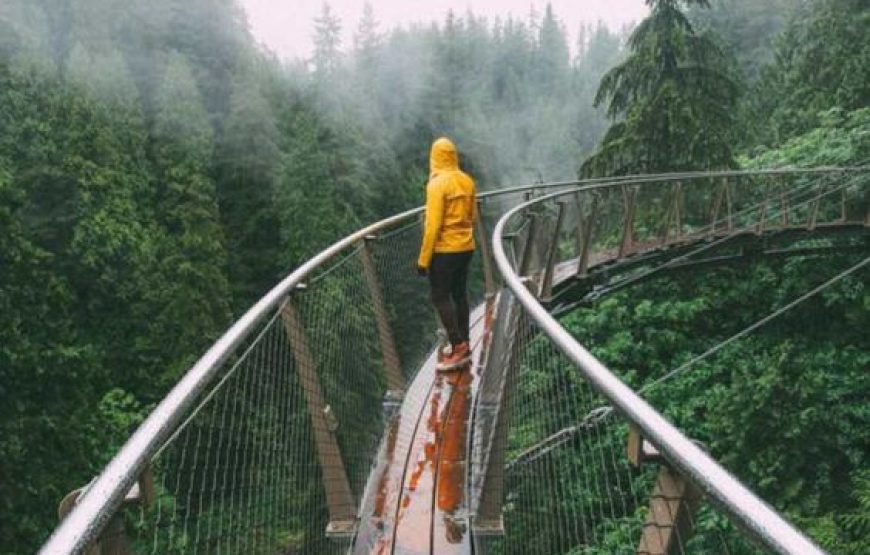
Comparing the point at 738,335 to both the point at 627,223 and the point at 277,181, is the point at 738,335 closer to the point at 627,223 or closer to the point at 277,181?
the point at 627,223

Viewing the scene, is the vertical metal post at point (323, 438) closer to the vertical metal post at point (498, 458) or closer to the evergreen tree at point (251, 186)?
the vertical metal post at point (498, 458)

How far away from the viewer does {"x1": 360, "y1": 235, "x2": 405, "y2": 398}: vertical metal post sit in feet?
14.7

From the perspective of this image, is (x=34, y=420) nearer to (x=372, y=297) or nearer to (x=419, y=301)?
(x=419, y=301)

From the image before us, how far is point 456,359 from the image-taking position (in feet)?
16.6

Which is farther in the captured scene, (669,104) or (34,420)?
(34,420)

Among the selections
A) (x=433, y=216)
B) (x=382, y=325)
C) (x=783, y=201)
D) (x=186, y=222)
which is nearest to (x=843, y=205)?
(x=783, y=201)

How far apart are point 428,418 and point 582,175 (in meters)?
12.1

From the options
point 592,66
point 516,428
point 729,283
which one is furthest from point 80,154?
point 592,66

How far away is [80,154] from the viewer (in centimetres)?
3444

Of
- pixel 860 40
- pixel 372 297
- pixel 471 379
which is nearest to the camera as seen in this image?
pixel 372 297

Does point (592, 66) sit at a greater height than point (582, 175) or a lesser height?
greater

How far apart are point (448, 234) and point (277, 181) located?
39.9 metres

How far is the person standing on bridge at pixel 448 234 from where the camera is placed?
4734mm

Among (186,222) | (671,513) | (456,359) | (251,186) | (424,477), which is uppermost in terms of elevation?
(671,513)
